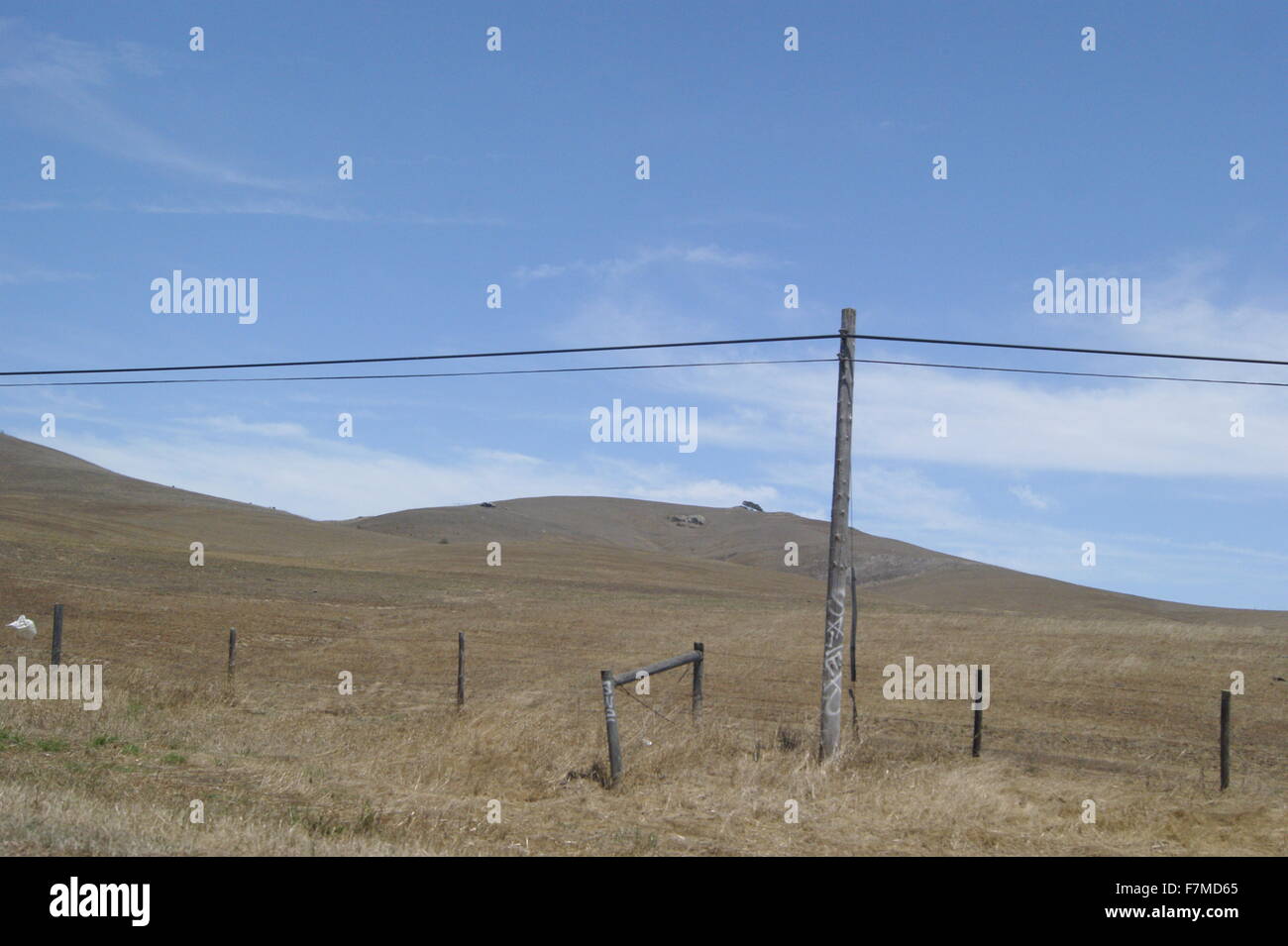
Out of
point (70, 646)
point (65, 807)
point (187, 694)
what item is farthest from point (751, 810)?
point (70, 646)

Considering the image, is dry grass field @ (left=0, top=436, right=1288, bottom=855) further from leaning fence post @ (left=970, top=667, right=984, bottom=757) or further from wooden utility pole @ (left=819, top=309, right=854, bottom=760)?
wooden utility pole @ (left=819, top=309, right=854, bottom=760)

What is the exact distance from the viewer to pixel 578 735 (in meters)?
13.5

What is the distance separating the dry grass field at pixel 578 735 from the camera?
941 centimetres

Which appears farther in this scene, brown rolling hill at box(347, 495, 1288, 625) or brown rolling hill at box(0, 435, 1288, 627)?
brown rolling hill at box(347, 495, 1288, 625)

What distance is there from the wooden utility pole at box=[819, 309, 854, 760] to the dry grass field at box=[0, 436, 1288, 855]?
3.68 feet

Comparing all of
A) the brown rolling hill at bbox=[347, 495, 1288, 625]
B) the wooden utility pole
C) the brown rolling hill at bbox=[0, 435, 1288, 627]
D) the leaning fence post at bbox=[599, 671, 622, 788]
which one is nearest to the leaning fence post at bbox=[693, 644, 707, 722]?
the wooden utility pole

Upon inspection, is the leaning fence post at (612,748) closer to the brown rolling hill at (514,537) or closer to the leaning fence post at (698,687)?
the leaning fence post at (698,687)

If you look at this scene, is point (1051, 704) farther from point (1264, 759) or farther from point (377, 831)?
point (377, 831)

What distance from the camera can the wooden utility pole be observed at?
1384 centimetres

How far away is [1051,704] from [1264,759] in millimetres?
5775

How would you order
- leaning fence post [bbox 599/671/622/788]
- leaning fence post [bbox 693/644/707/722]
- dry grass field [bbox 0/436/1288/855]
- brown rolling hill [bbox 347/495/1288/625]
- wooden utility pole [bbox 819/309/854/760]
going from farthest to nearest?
1. brown rolling hill [bbox 347/495/1288/625]
2. leaning fence post [bbox 693/644/707/722]
3. wooden utility pole [bbox 819/309/854/760]
4. leaning fence post [bbox 599/671/622/788]
5. dry grass field [bbox 0/436/1288/855]

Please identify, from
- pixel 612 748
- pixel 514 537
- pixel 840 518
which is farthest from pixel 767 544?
pixel 612 748

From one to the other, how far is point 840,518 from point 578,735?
435 centimetres

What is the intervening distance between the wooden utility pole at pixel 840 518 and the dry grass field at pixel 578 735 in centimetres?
112
